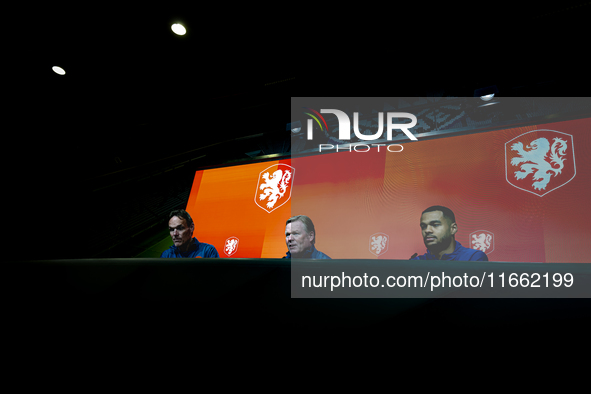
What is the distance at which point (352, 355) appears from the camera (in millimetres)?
229

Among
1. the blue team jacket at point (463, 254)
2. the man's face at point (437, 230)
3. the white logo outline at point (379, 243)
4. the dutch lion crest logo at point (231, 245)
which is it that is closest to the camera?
the blue team jacket at point (463, 254)

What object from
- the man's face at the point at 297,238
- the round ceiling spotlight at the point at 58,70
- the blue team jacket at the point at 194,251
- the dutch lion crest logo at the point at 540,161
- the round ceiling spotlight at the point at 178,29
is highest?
the round ceiling spotlight at the point at 178,29

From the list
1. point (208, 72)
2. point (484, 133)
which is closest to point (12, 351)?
point (208, 72)

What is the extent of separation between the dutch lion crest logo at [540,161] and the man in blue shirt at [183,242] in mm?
3080

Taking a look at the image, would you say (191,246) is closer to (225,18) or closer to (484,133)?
(225,18)

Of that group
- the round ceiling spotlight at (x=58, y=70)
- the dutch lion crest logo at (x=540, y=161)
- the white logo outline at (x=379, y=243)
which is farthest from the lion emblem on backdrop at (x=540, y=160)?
the round ceiling spotlight at (x=58, y=70)

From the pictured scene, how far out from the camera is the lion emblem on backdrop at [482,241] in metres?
2.43

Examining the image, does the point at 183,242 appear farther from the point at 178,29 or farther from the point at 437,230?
the point at 437,230

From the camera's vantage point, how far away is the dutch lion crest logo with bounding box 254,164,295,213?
351 cm

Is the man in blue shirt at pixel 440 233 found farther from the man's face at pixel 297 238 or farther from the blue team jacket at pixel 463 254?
the man's face at pixel 297 238

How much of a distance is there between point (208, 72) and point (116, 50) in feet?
2.25

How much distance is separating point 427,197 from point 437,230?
361 millimetres

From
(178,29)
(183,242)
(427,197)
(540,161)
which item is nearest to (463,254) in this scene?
(427,197)

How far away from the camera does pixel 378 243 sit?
9.16ft
